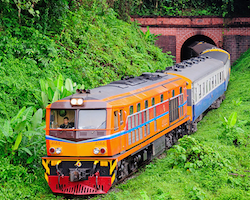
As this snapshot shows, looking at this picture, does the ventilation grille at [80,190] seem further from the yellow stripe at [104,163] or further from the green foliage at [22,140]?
the green foliage at [22,140]

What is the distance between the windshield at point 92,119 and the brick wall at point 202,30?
26.5 meters

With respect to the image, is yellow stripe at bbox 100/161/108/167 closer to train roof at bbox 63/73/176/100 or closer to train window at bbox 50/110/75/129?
train window at bbox 50/110/75/129

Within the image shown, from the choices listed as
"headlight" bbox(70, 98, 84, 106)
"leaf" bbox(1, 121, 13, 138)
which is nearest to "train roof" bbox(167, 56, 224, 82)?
"headlight" bbox(70, 98, 84, 106)

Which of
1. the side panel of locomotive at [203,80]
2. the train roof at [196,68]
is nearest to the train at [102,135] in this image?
the side panel of locomotive at [203,80]

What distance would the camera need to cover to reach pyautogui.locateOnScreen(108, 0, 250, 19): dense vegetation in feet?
113

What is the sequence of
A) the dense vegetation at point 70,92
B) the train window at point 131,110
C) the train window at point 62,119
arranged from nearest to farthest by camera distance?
the train window at point 62,119 < the dense vegetation at point 70,92 < the train window at point 131,110

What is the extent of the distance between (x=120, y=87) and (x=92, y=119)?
2.11 meters

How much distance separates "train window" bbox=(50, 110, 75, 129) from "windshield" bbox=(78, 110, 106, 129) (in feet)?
0.78

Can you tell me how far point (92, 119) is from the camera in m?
8.73

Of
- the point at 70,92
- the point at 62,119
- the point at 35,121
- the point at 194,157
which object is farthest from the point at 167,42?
the point at 62,119

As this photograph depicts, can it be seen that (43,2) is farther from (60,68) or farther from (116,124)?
(116,124)

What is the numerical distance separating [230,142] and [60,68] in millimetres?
7531

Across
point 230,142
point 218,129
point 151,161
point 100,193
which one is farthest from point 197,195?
point 218,129

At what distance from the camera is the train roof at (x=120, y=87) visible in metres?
9.23
